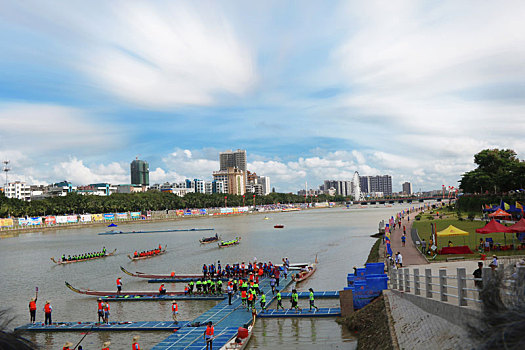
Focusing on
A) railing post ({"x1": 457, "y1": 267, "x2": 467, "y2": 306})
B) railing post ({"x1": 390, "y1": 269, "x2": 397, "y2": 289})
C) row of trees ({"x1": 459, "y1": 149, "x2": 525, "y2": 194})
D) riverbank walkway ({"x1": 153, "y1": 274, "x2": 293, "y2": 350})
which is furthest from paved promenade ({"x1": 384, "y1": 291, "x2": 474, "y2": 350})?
row of trees ({"x1": 459, "y1": 149, "x2": 525, "y2": 194})

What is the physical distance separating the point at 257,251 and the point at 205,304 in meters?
33.6

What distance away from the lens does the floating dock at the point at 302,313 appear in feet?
86.6

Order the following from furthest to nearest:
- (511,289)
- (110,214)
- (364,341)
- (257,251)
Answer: (110,214), (257,251), (364,341), (511,289)

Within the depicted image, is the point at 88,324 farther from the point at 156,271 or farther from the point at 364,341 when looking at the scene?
the point at 156,271

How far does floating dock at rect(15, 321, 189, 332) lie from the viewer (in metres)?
26.2

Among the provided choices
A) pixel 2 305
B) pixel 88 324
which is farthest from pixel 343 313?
pixel 2 305

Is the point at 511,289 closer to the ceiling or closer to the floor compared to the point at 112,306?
closer to the ceiling

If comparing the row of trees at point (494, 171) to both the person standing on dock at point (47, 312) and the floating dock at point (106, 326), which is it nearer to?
the floating dock at point (106, 326)

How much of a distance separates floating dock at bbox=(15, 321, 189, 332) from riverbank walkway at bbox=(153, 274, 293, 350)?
1458 mm

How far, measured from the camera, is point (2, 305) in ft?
120

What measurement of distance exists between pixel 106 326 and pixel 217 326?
788cm

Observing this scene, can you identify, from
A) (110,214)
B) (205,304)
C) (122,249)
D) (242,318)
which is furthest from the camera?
(110,214)


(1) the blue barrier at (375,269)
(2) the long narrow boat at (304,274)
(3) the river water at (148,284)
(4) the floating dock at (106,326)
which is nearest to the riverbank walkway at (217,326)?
(3) the river water at (148,284)

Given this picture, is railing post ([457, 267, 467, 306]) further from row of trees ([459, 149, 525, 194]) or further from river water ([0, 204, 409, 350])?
row of trees ([459, 149, 525, 194])
